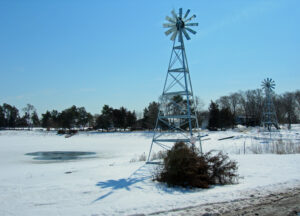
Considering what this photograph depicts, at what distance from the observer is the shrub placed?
7.89 metres

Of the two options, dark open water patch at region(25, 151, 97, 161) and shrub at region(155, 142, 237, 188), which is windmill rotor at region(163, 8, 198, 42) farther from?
dark open water patch at region(25, 151, 97, 161)

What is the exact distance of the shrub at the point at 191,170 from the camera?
7.89 metres

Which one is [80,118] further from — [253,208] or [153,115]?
[253,208]

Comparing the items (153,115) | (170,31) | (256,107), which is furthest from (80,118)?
(170,31)

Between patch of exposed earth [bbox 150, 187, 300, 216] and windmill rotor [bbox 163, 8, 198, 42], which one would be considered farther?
windmill rotor [bbox 163, 8, 198, 42]

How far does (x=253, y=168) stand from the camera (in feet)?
36.5

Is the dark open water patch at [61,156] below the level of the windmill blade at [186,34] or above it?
below

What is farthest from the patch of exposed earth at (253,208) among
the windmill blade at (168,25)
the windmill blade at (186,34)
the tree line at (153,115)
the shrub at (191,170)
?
the tree line at (153,115)

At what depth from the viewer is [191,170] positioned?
7.93m

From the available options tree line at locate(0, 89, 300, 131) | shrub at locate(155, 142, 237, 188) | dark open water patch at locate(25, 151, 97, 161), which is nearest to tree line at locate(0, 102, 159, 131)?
tree line at locate(0, 89, 300, 131)

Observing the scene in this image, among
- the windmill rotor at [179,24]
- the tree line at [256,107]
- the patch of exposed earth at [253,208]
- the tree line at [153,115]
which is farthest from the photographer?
the tree line at [256,107]

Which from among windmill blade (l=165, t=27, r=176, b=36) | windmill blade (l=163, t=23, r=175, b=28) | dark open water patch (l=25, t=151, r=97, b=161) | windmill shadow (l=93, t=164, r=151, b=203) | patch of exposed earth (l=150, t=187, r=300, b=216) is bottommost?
dark open water patch (l=25, t=151, r=97, b=161)

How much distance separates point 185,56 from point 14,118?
96627mm

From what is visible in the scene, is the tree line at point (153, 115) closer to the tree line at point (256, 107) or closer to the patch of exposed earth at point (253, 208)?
the tree line at point (256, 107)
